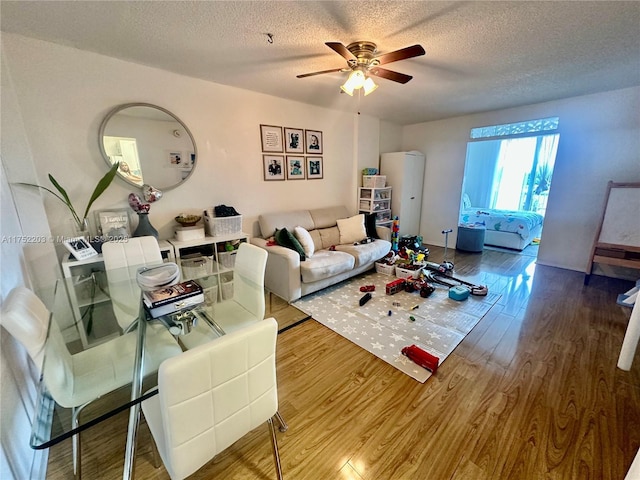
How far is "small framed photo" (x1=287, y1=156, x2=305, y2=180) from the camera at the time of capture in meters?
3.53

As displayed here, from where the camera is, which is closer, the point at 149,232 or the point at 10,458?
the point at 10,458

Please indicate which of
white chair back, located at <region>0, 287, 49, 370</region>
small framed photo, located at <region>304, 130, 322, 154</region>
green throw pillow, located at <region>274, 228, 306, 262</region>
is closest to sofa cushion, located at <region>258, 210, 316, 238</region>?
green throw pillow, located at <region>274, 228, 306, 262</region>

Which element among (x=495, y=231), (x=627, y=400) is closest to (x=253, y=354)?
(x=627, y=400)

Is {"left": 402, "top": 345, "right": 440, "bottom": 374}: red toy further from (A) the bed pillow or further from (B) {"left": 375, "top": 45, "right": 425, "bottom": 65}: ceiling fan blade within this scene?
(A) the bed pillow

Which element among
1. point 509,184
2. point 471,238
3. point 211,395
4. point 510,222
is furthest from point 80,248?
point 509,184

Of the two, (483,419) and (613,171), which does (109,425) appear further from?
(613,171)

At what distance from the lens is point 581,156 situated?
11.3 ft

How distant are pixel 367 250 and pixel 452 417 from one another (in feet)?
6.92

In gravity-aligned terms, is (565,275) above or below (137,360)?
below

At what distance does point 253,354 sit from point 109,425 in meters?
1.30

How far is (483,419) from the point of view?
4.89 ft

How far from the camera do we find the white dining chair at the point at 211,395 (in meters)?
0.77

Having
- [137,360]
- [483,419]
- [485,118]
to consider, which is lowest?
[483,419]

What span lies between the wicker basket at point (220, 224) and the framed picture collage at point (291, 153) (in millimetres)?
802
